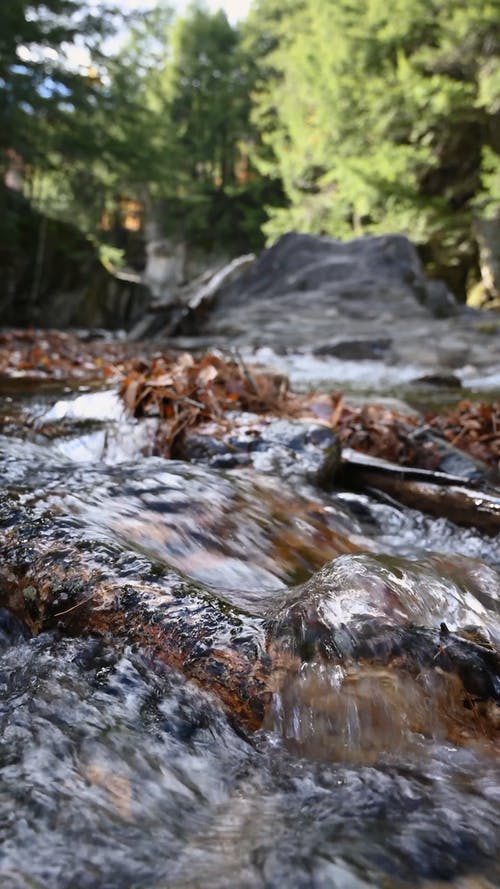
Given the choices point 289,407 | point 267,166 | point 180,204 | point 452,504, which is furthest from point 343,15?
point 452,504

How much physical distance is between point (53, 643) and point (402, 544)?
1427 mm

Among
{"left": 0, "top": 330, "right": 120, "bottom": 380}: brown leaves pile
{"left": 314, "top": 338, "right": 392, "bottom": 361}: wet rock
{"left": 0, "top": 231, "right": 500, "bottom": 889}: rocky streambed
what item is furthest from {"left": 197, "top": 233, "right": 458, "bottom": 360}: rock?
{"left": 0, "top": 231, "right": 500, "bottom": 889}: rocky streambed

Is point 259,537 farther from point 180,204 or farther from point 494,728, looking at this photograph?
point 180,204

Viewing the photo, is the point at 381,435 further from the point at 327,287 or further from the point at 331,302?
the point at 327,287

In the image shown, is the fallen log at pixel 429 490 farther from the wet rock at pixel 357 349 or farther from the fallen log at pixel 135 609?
the wet rock at pixel 357 349

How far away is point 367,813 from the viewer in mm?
902

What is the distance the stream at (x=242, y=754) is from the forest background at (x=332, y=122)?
12.6 meters

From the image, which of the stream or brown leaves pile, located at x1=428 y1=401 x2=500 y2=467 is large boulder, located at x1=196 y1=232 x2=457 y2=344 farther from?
the stream

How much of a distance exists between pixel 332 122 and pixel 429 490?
18.1 meters

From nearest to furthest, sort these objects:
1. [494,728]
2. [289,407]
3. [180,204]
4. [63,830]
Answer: [63,830] → [494,728] → [289,407] → [180,204]

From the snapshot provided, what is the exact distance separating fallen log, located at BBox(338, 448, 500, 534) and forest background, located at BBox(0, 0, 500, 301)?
1157 cm

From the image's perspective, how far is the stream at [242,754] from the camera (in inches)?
31.5

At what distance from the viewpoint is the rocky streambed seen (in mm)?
820

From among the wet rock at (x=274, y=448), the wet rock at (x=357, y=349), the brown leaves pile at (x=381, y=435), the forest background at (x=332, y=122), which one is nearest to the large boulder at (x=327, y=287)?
the wet rock at (x=357, y=349)
